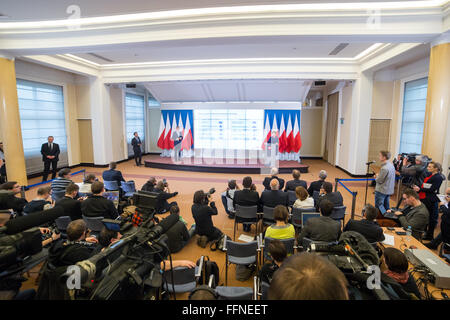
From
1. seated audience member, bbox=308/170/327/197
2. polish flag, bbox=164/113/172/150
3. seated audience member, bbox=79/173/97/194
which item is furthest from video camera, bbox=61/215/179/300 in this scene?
polish flag, bbox=164/113/172/150

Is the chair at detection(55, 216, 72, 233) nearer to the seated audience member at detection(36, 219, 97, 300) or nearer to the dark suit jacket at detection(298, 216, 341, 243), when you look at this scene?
the seated audience member at detection(36, 219, 97, 300)

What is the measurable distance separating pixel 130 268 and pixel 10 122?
7.61m

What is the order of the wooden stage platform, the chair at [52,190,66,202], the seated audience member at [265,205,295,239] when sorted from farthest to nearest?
the wooden stage platform < the chair at [52,190,66,202] < the seated audience member at [265,205,295,239]

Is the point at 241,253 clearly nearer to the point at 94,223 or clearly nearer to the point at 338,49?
the point at 94,223

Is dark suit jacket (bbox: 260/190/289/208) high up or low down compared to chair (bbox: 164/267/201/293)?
up

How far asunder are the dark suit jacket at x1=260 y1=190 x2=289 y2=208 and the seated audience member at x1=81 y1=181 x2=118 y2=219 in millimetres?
2444

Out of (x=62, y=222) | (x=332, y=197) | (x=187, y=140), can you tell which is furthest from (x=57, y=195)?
(x=187, y=140)

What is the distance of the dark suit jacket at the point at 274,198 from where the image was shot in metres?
4.09

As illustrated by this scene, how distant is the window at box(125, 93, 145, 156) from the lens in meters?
12.6

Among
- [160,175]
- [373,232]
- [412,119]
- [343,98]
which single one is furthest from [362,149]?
[160,175]

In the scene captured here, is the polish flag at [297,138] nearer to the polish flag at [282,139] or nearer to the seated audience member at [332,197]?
the polish flag at [282,139]

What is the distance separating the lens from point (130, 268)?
4.41 ft

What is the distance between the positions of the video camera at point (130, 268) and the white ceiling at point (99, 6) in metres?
4.47

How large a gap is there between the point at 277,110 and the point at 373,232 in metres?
9.10
